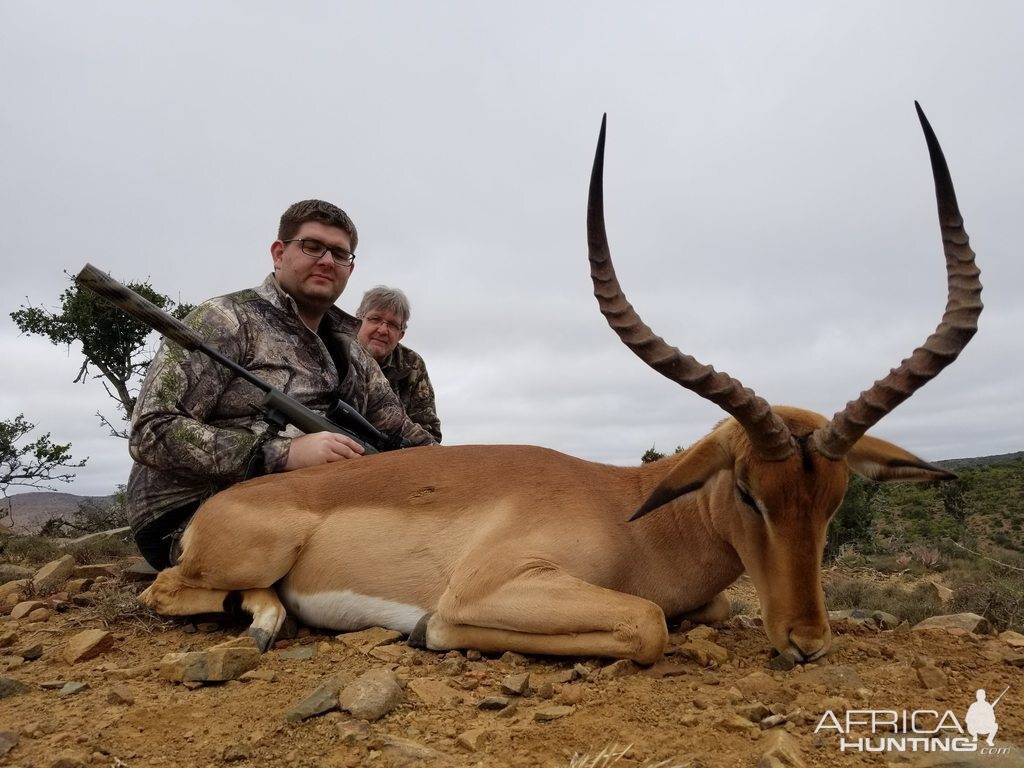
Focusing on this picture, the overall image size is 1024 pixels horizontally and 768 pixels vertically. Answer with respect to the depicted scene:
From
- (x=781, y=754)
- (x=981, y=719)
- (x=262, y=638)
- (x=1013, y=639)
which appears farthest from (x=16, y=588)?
(x=1013, y=639)

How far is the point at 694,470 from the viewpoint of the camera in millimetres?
4312

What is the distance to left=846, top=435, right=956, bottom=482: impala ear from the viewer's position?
14.2 ft

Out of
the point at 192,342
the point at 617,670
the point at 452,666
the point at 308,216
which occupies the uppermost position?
the point at 308,216

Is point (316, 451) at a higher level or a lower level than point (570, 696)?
higher

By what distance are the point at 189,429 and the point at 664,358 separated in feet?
11.3

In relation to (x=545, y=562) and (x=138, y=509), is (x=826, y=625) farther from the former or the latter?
(x=138, y=509)

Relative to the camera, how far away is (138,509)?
5738mm

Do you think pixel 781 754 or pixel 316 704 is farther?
pixel 316 704

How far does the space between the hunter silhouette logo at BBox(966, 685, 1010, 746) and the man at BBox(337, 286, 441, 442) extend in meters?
6.91

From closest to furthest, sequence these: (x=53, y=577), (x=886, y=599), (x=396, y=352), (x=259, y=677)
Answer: (x=259, y=677)
(x=53, y=577)
(x=886, y=599)
(x=396, y=352)

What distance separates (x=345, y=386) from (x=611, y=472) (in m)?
2.95

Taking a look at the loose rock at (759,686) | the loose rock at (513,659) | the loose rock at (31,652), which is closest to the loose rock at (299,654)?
the loose rock at (513,659)

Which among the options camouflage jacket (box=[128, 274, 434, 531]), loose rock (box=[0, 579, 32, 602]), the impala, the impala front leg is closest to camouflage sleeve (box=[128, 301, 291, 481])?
camouflage jacket (box=[128, 274, 434, 531])

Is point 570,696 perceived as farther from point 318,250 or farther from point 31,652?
point 318,250
